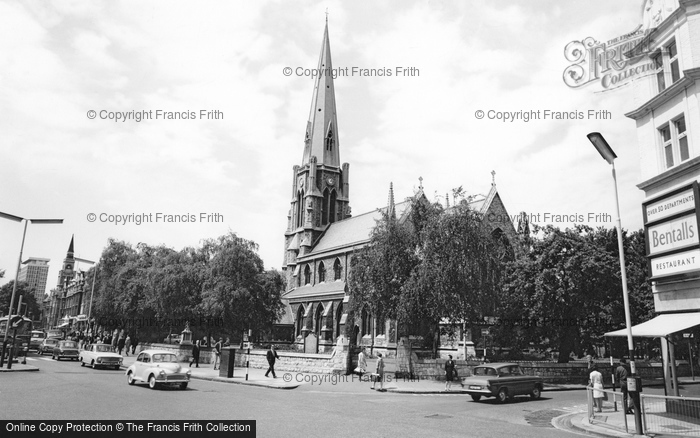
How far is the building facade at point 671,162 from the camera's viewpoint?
46.0 feet

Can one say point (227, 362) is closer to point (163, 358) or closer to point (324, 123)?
point (163, 358)

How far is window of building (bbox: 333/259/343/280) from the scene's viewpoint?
198ft

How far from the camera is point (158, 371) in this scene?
18.9m

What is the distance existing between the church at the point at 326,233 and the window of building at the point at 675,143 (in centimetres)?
2850

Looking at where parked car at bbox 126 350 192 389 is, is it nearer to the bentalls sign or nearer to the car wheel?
the car wheel

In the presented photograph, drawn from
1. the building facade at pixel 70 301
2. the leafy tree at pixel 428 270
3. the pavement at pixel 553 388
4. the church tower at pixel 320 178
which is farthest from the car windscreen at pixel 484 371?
the building facade at pixel 70 301

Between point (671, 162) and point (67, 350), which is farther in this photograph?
point (67, 350)

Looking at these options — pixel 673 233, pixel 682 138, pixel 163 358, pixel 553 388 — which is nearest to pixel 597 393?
pixel 673 233

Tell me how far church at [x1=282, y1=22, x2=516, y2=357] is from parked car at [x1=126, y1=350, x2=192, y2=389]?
24086 millimetres

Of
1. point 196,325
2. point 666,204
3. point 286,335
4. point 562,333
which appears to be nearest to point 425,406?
point 666,204

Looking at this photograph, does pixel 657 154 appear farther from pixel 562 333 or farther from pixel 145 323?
pixel 145 323

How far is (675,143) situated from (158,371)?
19436 millimetres

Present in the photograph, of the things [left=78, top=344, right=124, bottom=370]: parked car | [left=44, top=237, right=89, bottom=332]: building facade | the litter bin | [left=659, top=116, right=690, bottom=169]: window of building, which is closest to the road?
the litter bin

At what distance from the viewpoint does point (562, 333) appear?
33125 millimetres
